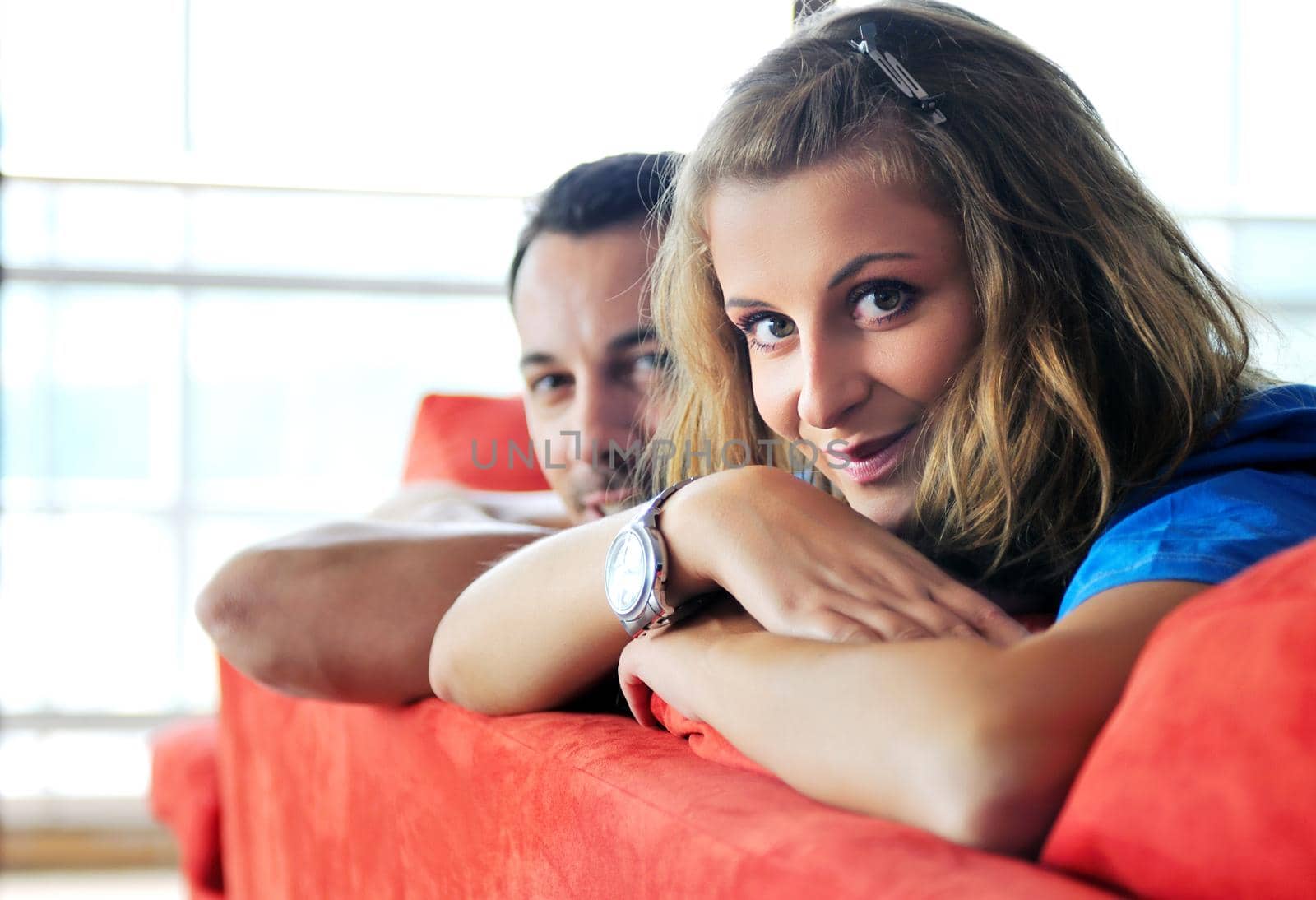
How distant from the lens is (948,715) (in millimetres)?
593

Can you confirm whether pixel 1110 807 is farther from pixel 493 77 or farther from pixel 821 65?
pixel 493 77

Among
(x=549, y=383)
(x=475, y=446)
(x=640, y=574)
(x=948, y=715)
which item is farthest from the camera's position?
(x=475, y=446)

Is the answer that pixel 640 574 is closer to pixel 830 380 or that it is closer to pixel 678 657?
pixel 678 657

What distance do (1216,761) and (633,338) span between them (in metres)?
1.20

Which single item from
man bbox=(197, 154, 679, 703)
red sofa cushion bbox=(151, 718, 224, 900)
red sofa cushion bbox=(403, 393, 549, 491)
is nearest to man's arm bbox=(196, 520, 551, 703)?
man bbox=(197, 154, 679, 703)

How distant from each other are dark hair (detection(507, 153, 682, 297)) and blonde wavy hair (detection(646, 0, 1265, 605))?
2.00ft

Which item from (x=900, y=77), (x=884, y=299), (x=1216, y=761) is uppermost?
(x=900, y=77)

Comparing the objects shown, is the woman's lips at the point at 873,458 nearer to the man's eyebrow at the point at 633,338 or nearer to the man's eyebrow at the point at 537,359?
the man's eyebrow at the point at 633,338

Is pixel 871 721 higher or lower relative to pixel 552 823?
higher

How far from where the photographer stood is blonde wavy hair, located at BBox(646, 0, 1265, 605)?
0.94 metres

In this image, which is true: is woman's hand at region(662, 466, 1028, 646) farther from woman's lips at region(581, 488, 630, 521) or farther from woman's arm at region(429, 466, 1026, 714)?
woman's lips at region(581, 488, 630, 521)

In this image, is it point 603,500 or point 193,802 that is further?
point 193,802

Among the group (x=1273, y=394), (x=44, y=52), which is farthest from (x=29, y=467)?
(x=1273, y=394)

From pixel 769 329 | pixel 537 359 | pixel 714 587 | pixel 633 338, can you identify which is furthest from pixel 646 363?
pixel 714 587
